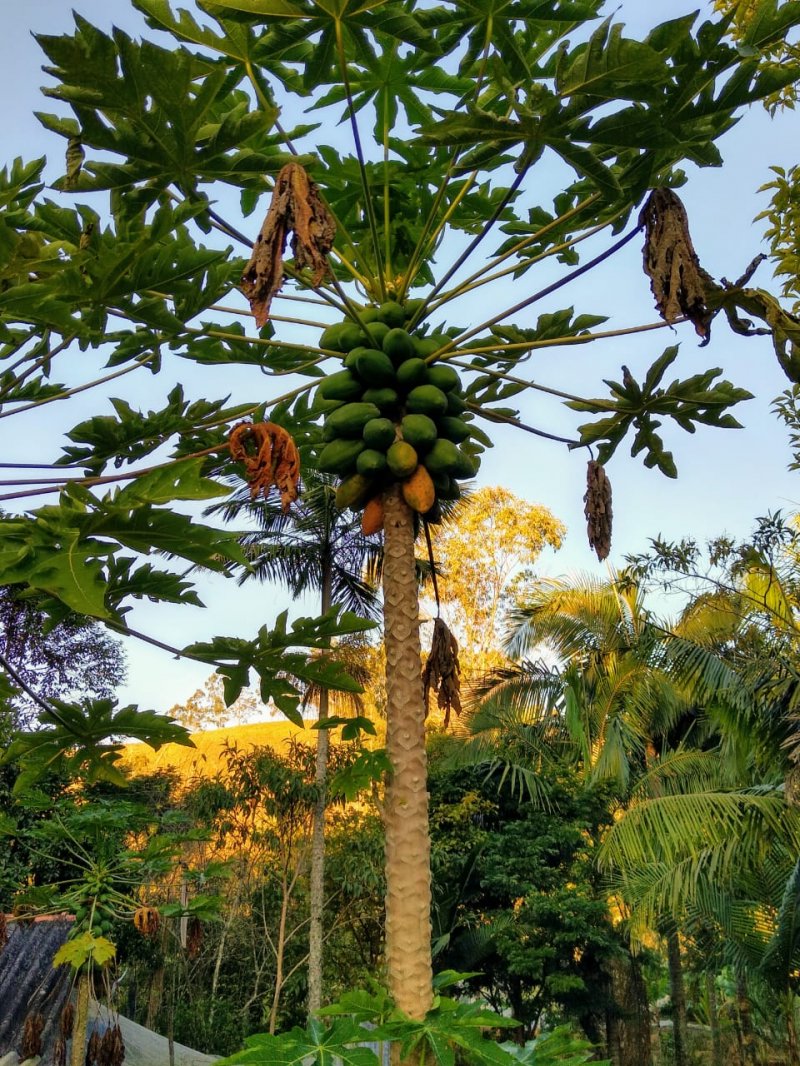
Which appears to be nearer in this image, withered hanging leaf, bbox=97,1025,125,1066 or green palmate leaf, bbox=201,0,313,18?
green palmate leaf, bbox=201,0,313,18

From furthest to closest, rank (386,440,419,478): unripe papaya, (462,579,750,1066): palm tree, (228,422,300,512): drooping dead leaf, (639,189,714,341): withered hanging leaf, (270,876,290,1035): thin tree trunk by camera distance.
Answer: (462,579,750,1066): palm tree
(270,876,290,1035): thin tree trunk
(228,422,300,512): drooping dead leaf
(386,440,419,478): unripe papaya
(639,189,714,341): withered hanging leaf

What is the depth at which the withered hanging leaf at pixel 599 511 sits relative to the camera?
3.32 metres

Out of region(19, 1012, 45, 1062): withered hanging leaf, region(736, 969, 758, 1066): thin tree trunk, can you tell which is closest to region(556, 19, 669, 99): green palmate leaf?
region(19, 1012, 45, 1062): withered hanging leaf

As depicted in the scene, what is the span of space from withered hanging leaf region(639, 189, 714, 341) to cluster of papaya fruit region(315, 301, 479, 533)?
2.41 feet

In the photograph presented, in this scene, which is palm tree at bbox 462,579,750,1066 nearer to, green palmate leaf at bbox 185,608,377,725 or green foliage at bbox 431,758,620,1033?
green foliage at bbox 431,758,620,1033

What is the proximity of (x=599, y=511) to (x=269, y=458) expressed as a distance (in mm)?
1251

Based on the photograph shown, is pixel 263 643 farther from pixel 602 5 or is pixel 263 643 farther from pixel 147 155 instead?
pixel 602 5

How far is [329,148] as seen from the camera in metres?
3.58

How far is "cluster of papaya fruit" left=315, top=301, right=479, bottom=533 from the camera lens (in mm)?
2836

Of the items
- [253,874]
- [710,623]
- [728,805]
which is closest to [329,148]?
[728,805]

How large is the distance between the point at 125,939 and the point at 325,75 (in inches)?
468

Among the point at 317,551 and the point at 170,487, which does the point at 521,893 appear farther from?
the point at 170,487

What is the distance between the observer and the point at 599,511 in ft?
10.9

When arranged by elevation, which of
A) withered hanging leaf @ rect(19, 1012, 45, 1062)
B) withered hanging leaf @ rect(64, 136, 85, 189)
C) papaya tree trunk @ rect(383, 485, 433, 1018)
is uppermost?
withered hanging leaf @ rect(64, 136, 85, 189)
